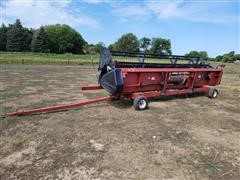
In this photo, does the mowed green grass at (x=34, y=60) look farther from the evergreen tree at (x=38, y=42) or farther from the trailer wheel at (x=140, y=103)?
the evergreen tree at (x=38, y=42)

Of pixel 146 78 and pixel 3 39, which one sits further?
pixel 3 39

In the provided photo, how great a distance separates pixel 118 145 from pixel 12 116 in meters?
2.72

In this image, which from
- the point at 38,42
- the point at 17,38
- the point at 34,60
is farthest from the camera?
the point at 38,42

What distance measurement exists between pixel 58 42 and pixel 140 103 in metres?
80.0

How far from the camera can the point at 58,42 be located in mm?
80000

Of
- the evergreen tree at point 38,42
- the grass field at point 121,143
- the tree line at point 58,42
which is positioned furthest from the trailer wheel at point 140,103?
the evergreen tree at point 38,42

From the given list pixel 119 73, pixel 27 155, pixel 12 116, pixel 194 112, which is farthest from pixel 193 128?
pixel 12 116

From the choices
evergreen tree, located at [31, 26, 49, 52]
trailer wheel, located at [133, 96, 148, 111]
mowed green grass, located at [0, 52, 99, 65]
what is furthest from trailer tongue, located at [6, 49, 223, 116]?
evergreen tree, located at [31, 26, 49, 52]

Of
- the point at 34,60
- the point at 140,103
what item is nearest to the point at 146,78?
the point at 140,103

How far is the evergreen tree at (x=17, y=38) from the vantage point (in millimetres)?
58281

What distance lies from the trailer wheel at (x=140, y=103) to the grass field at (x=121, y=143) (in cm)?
16

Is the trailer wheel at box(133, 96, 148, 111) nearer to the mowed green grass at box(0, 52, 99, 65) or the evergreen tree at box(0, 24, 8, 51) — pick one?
the mowed green grass at box(0, 52, 99, 65)

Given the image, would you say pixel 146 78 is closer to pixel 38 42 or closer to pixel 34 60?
pixel 34 60

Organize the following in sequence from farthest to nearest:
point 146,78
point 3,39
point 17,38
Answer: point 3,39 → point 17,38 → point 146,78
